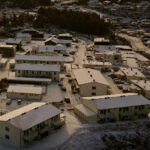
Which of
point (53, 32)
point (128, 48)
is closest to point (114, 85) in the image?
point (128, 48)

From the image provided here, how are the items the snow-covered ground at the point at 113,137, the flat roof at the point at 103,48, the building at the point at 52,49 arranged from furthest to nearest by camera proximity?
1. the flat roof at the point at 103,48
2. the building at the point at 52,49
3. the snow-covered ground at the point at 113,137

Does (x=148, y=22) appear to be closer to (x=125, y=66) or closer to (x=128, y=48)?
(x=128, y=48)

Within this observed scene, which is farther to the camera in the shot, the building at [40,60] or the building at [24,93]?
the building at [40,60]

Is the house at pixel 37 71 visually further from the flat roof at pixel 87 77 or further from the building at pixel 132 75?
the building at pixel 132 75

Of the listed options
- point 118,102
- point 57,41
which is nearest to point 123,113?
point 118,102

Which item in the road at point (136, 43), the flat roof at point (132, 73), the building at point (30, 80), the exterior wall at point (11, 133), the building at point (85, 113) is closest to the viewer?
the exterior wall at point (11, 133)

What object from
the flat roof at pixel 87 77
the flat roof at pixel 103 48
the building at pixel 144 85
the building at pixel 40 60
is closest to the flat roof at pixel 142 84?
the building at pixel 144 85

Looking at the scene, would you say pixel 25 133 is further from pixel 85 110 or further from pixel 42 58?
pixel 42 58
